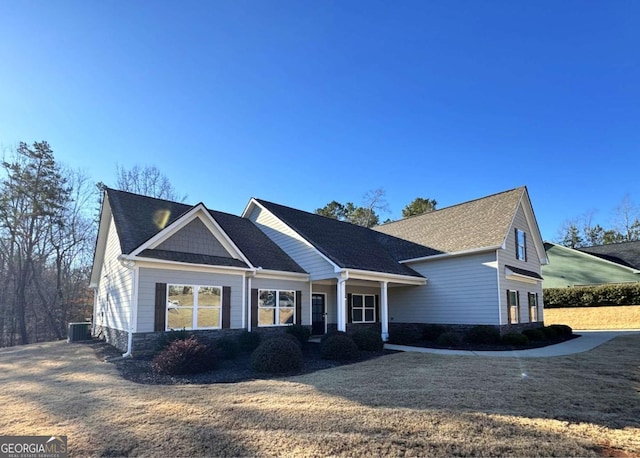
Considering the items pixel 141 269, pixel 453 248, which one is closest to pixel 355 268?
pixel 453 248

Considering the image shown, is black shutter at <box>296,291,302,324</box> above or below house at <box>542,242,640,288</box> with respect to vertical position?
below

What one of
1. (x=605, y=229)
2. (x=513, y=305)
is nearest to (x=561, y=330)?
(x=513, y=305)

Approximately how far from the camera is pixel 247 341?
13023mm

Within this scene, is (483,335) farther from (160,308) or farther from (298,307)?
(160,308)

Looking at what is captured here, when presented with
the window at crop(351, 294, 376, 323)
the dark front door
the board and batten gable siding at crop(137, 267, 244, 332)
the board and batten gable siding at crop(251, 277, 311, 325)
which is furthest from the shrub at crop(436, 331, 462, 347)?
the board and batten gable siding at crop(137, 267, 244, 332)

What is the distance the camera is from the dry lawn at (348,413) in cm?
459

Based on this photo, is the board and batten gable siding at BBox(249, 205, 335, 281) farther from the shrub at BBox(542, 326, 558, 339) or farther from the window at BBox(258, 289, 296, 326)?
the shrub at BBox(542, 326, 558, 339)

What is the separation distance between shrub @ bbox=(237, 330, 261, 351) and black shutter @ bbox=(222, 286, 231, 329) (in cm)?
64

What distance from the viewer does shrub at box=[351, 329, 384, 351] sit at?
42.3 feet

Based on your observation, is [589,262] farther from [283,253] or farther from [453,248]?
[283,253]

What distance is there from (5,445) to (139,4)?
11258 millimetres

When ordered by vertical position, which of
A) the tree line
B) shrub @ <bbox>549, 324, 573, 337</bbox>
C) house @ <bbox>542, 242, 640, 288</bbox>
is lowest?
shrub @ <bbox>549, 324, 573, 337</bbox>

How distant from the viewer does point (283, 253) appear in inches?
701

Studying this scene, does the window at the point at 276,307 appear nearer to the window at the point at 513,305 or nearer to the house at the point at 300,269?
the house at the point at 300,269
